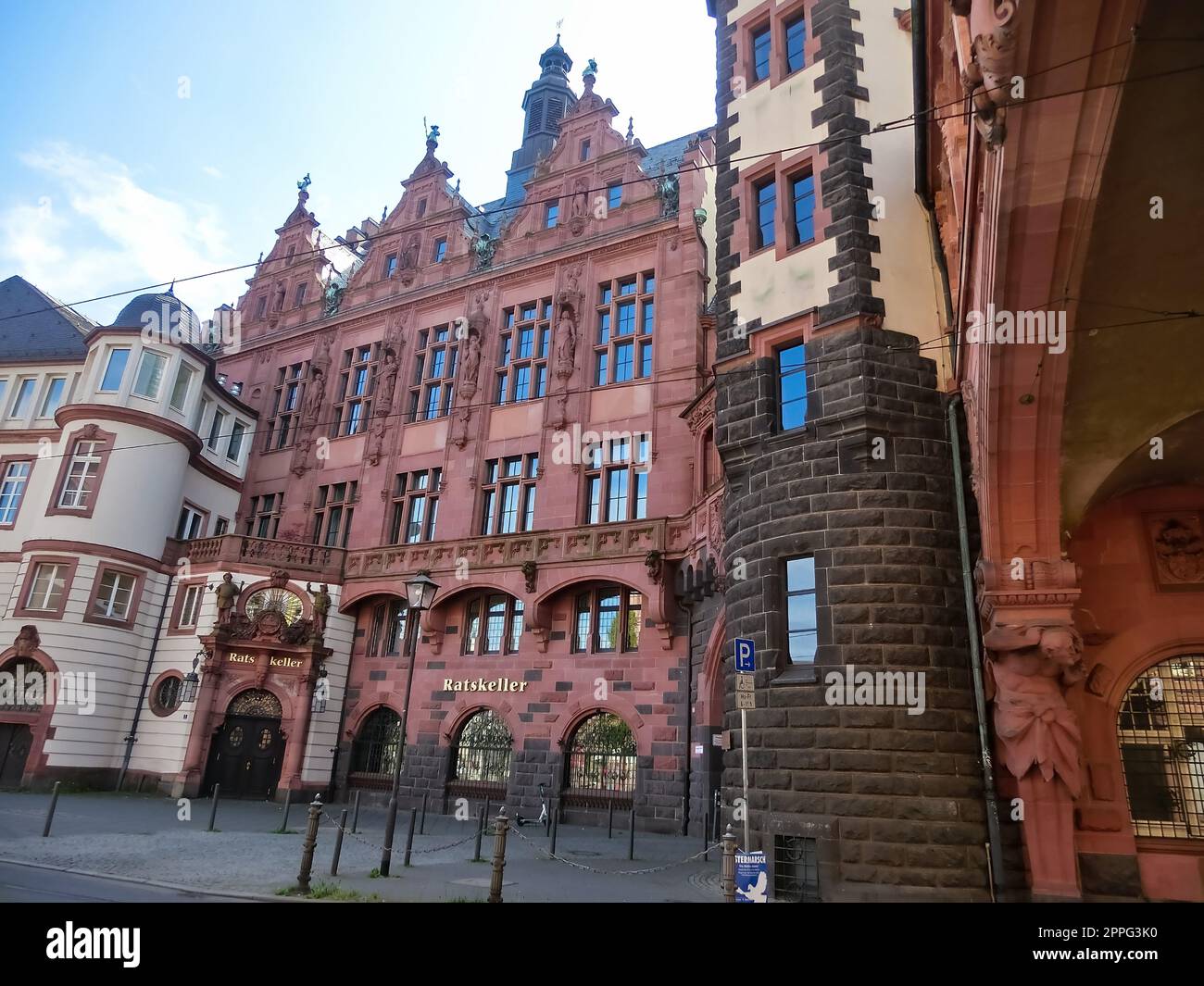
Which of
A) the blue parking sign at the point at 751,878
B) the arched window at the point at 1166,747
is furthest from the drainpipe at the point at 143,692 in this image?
the arched window at the point at 1166,747

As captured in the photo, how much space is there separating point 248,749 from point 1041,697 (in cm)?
2345

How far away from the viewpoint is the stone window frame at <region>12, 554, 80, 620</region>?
81.2 ft

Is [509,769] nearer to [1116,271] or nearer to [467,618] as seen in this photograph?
[467,618]

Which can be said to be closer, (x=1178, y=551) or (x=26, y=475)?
(x=1178, y=551)

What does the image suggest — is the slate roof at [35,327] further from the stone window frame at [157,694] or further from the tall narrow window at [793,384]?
the tall narrow window at [793,384]

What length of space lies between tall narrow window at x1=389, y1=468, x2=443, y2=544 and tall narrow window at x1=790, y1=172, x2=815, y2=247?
16.4 metres

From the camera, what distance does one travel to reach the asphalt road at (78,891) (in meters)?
8.40

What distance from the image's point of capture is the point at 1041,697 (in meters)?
9.17

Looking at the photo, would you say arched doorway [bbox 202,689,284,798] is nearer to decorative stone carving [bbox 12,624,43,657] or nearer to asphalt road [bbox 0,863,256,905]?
decorative stone carving [bbox 12,624,43,657]

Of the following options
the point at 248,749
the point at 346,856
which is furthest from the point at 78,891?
the point at 248,749

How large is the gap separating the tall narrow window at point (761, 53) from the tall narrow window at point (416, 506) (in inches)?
645

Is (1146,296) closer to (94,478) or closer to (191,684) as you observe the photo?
(191,684)

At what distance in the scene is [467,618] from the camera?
2525 centimetres
